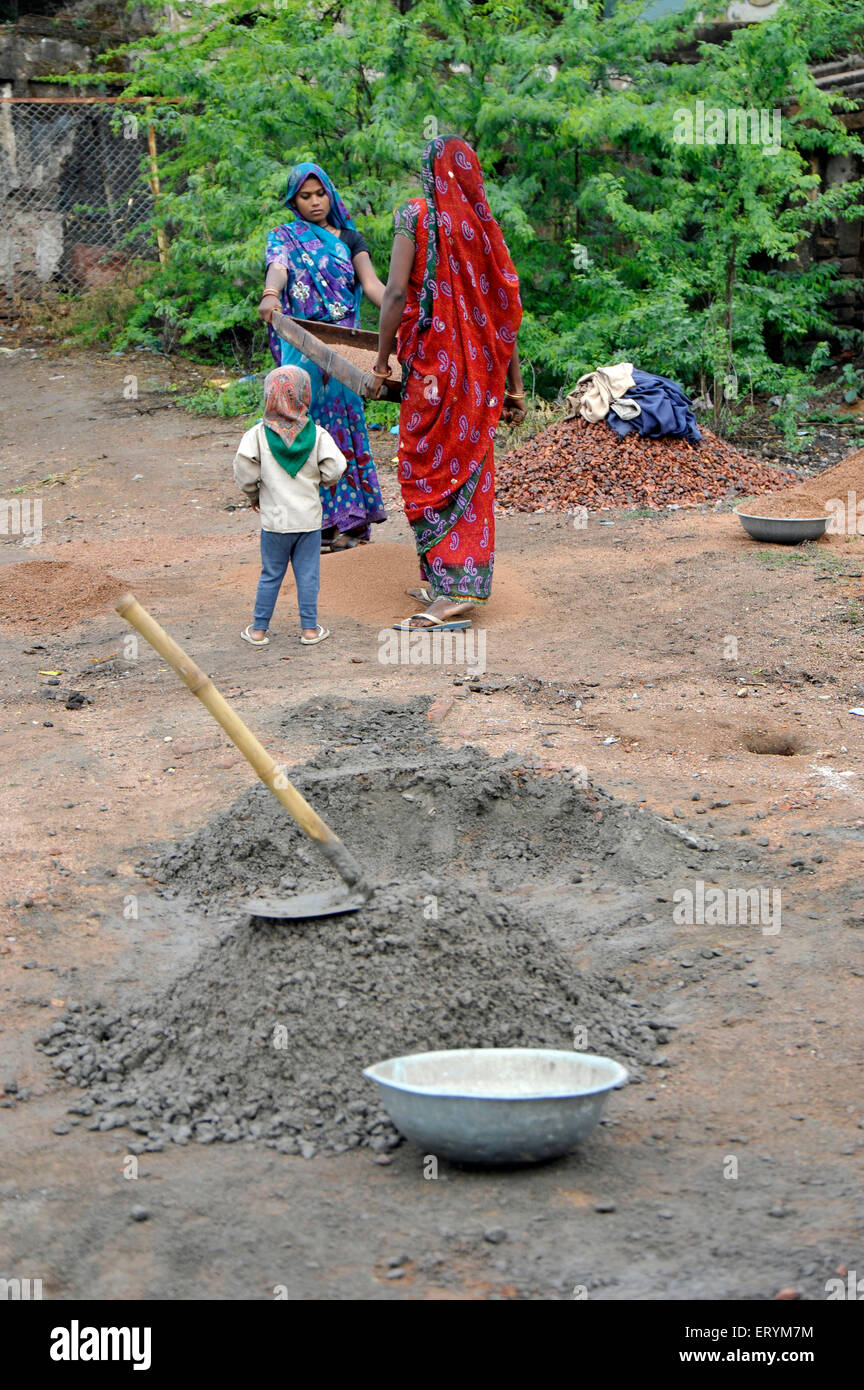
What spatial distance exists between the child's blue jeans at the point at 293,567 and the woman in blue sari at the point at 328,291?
642 millimetres

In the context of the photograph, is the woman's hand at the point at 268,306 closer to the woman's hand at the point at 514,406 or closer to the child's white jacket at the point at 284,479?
the child's white jacket at the point at 284,479

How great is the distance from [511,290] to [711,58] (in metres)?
6.61

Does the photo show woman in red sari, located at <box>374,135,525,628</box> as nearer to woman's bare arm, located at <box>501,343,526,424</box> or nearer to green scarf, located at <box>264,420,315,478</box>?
woman's bare arm, located at <box>501,343,526,424</box>

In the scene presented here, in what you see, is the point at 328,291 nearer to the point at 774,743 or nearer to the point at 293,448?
the point at 293,448

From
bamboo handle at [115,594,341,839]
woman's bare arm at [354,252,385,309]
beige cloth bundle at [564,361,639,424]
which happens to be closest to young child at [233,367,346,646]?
woman's bare arm at [354,252,385,309]

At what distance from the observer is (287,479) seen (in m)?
5.54

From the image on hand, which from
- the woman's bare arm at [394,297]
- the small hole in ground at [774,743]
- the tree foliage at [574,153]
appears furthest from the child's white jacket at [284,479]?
the tree foliage at [574,153]

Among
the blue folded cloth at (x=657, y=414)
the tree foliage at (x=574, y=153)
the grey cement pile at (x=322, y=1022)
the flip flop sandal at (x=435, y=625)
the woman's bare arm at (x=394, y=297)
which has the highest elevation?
the tree foliage at (x=574, y=153)

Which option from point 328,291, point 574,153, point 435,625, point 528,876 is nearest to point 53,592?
point 328,291

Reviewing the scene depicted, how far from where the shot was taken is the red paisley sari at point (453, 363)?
5.50 m

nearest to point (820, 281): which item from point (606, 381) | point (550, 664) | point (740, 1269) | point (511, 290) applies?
point (606, 381)

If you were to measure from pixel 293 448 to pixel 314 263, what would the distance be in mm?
1382

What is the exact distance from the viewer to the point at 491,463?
5879mm

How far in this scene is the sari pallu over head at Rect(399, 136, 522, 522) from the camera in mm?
5492
